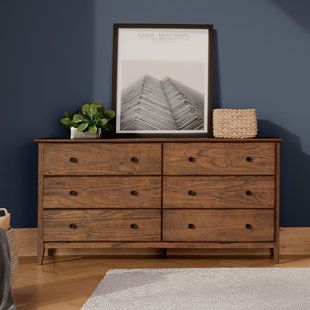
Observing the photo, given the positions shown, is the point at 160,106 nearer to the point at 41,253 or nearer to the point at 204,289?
the point at 41,253

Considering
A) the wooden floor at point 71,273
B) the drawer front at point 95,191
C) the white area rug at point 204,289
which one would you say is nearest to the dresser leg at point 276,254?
the wooden floor at point 71,273

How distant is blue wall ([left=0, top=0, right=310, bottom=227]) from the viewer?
4359mm

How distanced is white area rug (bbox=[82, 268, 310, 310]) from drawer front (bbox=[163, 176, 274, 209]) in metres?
0.43

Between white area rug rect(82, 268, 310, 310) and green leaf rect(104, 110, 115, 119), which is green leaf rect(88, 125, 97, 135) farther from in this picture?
white area rug rect(82, 268, 310, 310)

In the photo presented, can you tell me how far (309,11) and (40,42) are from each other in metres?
1.91

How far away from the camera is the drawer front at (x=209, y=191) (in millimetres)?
4023

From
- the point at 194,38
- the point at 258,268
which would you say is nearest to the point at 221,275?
the point at 258,268

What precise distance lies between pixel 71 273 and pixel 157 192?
2.42 feet

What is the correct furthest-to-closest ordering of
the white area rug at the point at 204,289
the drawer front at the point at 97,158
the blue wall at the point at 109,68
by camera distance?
the blue wall at the point at 109,68, the drawer front at the point at 97,158, the white area rug at the point at 204,289

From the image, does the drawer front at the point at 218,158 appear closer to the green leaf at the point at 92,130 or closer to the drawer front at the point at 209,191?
the drawer front at the point at 209,191

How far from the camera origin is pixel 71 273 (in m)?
3.81

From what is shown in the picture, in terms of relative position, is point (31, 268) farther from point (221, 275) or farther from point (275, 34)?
point (275, 34)

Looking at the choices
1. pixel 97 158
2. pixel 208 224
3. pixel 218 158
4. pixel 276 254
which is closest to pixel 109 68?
pixel 97 158

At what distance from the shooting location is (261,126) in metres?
4.44
